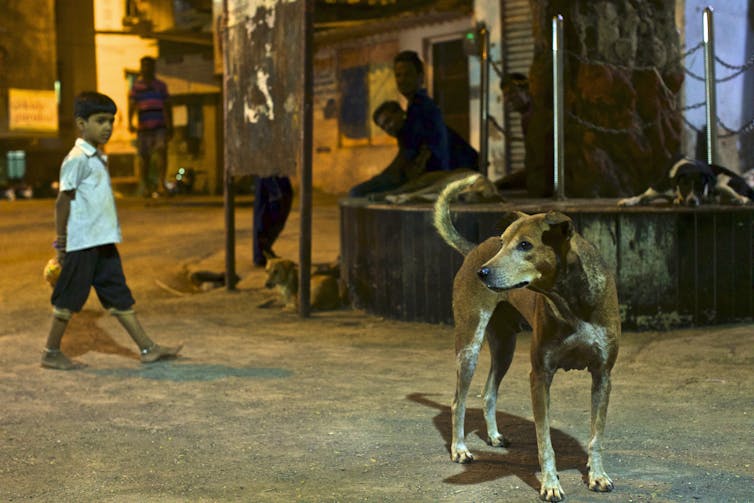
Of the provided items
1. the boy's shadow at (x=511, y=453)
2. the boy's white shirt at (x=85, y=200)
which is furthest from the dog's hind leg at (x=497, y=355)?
the boy's white shirt at (x=85, y=200)

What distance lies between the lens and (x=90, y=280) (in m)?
7.00

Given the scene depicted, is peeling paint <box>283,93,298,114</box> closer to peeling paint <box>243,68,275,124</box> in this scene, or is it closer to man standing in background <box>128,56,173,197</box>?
peeling paint <box>243,68,275,124</box>

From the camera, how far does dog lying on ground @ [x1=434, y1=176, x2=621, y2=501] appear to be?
4000 mm

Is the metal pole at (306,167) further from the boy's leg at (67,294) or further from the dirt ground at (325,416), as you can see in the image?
the boy's leg at (67,294)

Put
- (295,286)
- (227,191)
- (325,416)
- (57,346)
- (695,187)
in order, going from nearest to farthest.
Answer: (325,416) < (57,346) < (695,187) < (295,286) < (227,191)

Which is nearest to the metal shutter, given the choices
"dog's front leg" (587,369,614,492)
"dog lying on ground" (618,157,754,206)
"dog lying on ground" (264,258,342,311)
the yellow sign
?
"dog lying on ground" (264,258,342,311)

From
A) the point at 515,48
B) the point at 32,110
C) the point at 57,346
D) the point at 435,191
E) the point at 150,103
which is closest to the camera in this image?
the point at 57,346

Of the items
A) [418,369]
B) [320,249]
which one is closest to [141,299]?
[320,249]

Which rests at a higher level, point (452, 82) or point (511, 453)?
point (452, 82)

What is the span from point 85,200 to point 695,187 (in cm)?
428

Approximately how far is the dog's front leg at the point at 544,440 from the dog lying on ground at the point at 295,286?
5311 mm

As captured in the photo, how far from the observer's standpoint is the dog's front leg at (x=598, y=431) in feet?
14.2

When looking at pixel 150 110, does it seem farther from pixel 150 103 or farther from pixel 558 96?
pixel 558 96

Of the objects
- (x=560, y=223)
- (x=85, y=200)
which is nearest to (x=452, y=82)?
(x=85, y=200)
